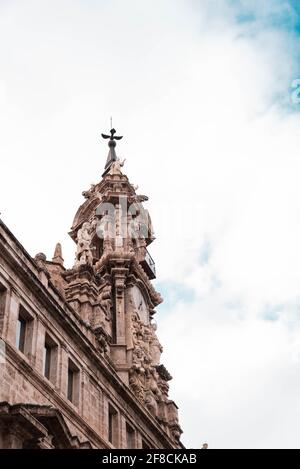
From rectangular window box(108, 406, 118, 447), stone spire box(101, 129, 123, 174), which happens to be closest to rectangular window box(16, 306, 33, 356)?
rectangular window box(108, 406, 118, 447)

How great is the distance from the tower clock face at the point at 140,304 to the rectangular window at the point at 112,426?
1205 cm

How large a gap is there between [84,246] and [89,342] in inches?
521

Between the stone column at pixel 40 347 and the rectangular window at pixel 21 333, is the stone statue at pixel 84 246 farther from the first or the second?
the rectangular window at pixel 21 333

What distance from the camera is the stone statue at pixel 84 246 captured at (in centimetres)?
3908

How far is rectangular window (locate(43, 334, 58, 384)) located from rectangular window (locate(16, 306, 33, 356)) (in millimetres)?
1306

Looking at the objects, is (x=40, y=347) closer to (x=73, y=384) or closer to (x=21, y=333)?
(x=21, y=333)

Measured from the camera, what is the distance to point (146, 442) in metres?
32.6

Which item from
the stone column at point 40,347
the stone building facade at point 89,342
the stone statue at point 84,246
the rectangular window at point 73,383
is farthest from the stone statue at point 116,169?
the stone column at point 40,347

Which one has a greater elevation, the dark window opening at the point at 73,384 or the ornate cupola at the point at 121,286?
the ornate cupola at the point at 121,286

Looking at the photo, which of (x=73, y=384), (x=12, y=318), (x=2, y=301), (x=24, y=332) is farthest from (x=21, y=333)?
(x=73, y=384)

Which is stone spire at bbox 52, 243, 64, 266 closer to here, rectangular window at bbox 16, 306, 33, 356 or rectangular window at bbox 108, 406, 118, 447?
rectangular window at bbox 108, 406, 118, 447

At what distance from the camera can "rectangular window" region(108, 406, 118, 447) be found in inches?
1148
